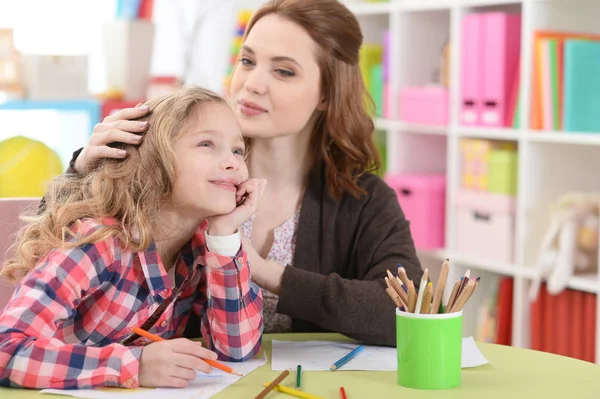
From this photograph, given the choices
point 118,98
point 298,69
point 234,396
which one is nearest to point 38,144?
point 298,69

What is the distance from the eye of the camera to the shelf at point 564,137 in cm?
274

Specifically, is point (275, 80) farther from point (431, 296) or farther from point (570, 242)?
point (570, 242)

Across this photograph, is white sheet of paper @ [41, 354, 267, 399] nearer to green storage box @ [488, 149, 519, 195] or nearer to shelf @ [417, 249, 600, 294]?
shelf @ [417, 249, 600, 294]

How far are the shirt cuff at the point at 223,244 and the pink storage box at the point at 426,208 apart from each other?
1949 millimetres

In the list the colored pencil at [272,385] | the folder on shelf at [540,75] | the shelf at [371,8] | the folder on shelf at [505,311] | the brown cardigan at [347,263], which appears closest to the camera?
the colored pencil at [272,385]

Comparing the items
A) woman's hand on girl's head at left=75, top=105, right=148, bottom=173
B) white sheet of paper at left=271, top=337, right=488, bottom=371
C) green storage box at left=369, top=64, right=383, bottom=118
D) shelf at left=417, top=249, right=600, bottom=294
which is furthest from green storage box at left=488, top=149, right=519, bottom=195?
woman's hand on girl's head at left=75, top=105, right=148, bottom=173

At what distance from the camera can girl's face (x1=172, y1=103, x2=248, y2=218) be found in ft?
4.76

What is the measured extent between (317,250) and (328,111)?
0.31m

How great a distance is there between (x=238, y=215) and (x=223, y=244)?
6cm

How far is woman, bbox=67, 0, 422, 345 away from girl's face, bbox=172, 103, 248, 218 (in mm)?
341

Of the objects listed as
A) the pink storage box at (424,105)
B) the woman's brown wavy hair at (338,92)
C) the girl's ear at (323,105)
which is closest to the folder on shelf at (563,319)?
the pink storage box at (424,105)

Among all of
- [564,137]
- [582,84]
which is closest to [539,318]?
[564,137]

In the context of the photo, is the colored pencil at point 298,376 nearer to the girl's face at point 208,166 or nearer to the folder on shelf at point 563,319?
the girl's face at point 208,166

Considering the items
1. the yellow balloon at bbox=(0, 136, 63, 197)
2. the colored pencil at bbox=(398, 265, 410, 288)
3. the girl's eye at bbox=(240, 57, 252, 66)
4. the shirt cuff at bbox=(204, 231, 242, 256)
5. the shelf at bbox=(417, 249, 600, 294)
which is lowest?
the shelf at bbox=(417, 249, 600, 294)
